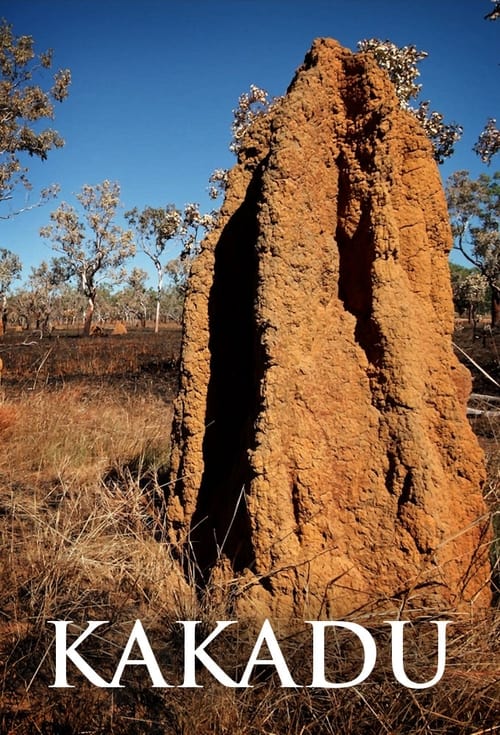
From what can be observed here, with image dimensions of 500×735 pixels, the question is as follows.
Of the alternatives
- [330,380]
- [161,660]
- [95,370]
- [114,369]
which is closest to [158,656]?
[161,660]

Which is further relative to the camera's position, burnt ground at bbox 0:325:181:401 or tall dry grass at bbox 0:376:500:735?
burnt ground at bbox 0:325:181:401

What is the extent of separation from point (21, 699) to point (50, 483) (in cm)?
230

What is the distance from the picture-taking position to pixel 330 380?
243 cm

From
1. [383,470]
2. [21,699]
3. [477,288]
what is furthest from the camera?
[477,288]

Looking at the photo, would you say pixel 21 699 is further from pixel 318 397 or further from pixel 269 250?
pixel 269 250

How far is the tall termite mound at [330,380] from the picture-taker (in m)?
2.21

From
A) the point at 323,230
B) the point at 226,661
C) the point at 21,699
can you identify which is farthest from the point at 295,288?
the point at 21,699

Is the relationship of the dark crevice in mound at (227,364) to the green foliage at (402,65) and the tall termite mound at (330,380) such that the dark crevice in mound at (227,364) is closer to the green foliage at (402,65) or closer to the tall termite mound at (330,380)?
the tall termite mound at (330,380)

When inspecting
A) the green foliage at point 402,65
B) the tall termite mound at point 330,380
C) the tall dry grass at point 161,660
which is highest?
the green foliage at point 402,65

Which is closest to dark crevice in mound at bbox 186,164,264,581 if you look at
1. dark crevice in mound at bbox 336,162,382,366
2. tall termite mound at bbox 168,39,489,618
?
tall termite mound at bbox 168,39,489,618

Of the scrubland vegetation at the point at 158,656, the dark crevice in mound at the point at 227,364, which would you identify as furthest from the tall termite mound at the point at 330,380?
the scrubland vegetation at the point at 158,656

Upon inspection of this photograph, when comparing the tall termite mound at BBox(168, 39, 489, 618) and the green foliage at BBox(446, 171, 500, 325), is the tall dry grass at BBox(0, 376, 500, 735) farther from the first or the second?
the green foliage at BBox(446, 171, 500, 325)

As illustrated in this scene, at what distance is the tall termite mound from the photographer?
221 cm

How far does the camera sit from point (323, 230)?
2.60 metres
